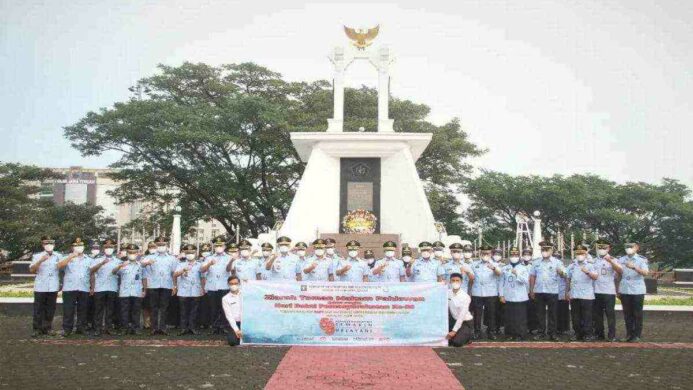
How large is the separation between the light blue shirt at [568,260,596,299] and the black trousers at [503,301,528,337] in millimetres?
836

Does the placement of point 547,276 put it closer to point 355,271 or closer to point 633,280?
point 633,280

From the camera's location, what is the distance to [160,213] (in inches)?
1238

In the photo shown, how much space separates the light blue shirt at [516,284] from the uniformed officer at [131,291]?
612 cm

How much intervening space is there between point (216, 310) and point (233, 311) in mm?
1745

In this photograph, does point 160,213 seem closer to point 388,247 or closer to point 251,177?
point 251,177

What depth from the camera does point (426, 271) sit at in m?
9.81

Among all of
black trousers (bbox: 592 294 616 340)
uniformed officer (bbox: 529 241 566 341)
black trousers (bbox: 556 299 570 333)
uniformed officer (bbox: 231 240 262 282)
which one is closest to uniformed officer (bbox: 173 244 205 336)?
uniformed officer (bbox: 231 240 262 282)

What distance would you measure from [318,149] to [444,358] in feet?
40.3

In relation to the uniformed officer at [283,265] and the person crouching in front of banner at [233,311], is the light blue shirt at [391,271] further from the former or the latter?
the person crouching in front of banner at [233,311]

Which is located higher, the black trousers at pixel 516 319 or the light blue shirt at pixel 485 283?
the light blue shirt at pixel 485 283

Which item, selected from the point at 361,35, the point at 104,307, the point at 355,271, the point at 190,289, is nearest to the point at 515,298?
the point at 355,271

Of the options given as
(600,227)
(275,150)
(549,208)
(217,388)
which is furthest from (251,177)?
(217,388)

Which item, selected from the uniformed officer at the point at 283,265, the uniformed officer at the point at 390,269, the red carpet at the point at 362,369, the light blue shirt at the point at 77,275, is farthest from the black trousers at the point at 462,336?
the light blue shirt at the point at 77,275

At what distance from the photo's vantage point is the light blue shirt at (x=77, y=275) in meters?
9.74
